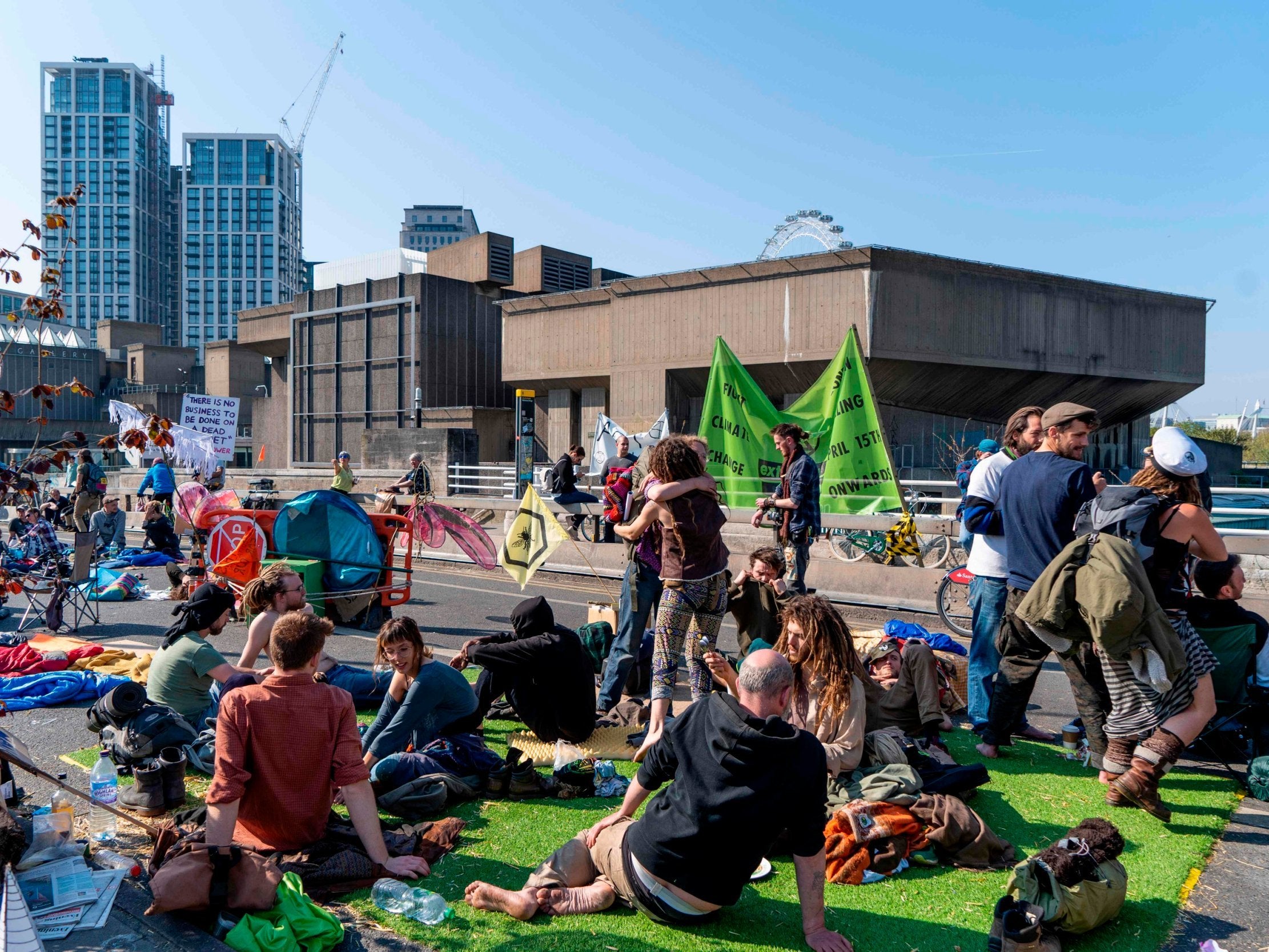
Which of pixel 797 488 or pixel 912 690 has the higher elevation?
pixel 797 488

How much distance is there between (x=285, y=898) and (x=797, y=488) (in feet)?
19.8

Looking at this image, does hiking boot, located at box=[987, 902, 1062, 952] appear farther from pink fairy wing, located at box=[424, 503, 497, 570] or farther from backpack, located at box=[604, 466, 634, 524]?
pink fairy wing, located at box=[424, 503, 497, 570]

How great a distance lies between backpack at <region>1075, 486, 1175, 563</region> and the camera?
15.6 ft

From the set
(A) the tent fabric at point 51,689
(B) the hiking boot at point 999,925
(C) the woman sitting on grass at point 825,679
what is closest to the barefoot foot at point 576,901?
(C) the woman sitting on grass at point 825,679

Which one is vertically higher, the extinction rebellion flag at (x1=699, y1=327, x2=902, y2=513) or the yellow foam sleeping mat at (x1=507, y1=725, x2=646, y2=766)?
the extinction rebellion flag at (x1=699, y1=327, x2=902, y2=513)

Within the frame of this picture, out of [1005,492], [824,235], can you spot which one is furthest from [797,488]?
[824,235]

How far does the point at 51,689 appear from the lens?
7.19 metres

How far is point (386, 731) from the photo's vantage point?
5.10 m

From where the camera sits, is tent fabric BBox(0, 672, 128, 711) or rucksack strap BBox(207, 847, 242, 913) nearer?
rucksack strap BBox(207, 847, 242, 913)

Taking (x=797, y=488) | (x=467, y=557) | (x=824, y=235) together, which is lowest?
(x=467, y=557)

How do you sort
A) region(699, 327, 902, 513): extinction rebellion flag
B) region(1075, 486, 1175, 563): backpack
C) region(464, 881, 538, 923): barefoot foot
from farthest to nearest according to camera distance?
region(699, 327, 902, 513): extinction rebellion flag, region(1075, 486, 1175, 563): backpack, region(464, 881, 538, 923): barefoot foot

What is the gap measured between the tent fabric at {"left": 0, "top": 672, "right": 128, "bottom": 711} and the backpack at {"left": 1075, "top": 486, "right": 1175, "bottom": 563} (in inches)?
271

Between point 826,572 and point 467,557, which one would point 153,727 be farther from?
point 467,557

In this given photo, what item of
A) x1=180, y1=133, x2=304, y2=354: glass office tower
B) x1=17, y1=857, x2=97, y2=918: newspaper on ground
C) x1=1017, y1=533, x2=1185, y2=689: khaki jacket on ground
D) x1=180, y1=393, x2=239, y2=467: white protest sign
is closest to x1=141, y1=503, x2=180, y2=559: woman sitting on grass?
x1=180, y1=393, x2=239, y2=467: white protest sign
